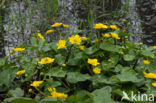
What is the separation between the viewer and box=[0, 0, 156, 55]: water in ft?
7.29

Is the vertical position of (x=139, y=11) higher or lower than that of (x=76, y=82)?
higher

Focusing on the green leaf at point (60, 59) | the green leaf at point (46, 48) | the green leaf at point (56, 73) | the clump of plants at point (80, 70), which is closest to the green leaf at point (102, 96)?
the clump of plants at point (80, 70)

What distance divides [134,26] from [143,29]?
0.40ft

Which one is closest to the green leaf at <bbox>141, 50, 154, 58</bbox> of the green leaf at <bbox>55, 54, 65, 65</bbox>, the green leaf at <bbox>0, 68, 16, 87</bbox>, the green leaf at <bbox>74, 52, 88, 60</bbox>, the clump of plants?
the clump of plants

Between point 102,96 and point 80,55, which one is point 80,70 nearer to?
point 80,55

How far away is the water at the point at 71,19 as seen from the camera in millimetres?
2221

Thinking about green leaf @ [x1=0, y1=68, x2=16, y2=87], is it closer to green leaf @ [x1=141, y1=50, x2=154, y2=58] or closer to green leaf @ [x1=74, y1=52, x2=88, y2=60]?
green leaf @ [x1=74, y1=52, x2=88, y2=60]

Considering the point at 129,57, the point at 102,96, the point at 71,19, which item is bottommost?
the point at 102,96

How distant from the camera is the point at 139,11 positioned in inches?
122

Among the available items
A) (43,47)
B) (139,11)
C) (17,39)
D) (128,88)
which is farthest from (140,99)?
(139,11)

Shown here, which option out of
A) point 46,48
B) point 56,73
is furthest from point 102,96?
point 46,48

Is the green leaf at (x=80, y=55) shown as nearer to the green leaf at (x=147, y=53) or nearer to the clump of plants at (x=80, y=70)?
the clump of plants at (x=80, y=70)

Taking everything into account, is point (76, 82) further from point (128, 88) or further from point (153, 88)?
point (153, 88)

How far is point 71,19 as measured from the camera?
→ 9.22ft
